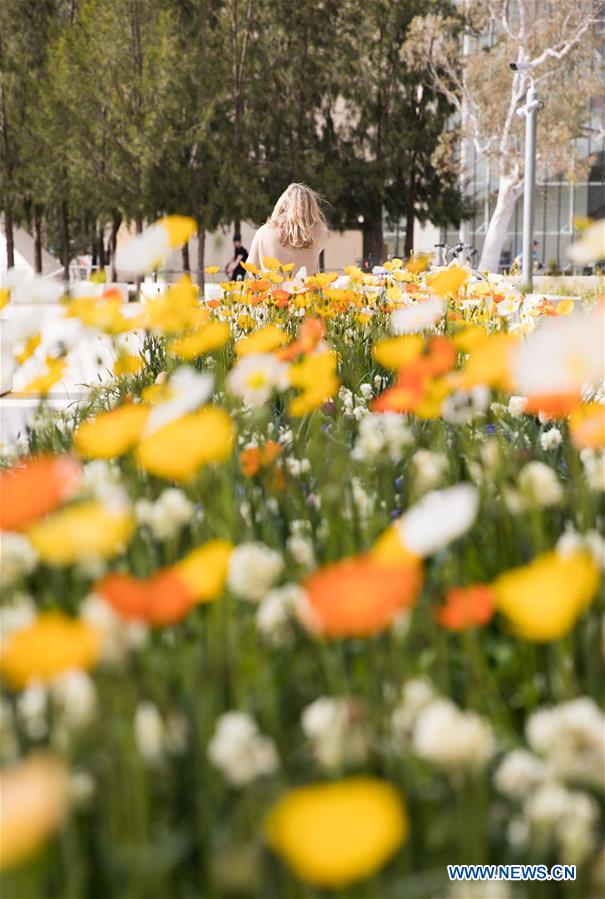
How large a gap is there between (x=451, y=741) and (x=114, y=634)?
0.32m

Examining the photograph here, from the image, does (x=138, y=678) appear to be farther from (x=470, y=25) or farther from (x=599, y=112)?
(x=599, y=112)

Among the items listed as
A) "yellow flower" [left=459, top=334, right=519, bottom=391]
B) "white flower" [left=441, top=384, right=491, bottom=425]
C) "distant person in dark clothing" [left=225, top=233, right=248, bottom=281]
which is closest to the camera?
"yellow flower" [left=459, top=334, right=519, bottom=391]

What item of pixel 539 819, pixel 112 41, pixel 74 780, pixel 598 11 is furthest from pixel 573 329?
pixel 598 11

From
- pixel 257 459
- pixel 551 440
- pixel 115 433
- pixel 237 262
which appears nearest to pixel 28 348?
pixel 257 459

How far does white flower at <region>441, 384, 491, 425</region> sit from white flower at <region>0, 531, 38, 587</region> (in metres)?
0.81

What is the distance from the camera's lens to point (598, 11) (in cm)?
2414

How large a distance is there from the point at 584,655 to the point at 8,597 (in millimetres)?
743

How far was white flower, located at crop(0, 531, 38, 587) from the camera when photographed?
145cm

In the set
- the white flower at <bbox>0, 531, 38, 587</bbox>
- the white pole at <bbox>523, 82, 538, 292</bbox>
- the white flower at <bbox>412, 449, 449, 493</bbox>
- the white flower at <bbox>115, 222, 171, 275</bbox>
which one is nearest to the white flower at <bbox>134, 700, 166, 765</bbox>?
the white flower at <bbox>0, 531, 38, 587</bbox>

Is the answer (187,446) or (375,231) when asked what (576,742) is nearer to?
(187,446)

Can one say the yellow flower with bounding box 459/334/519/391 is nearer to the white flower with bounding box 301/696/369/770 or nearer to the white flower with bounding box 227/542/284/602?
the white flower with bounding box 227/542/284/602

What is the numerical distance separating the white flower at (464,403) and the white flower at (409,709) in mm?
933

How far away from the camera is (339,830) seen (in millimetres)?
681

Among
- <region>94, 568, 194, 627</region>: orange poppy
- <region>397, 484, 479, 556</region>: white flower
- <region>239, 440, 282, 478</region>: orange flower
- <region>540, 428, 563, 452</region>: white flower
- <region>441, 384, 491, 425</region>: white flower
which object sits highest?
<region>397, 484, 479, 556</region>: white flower
